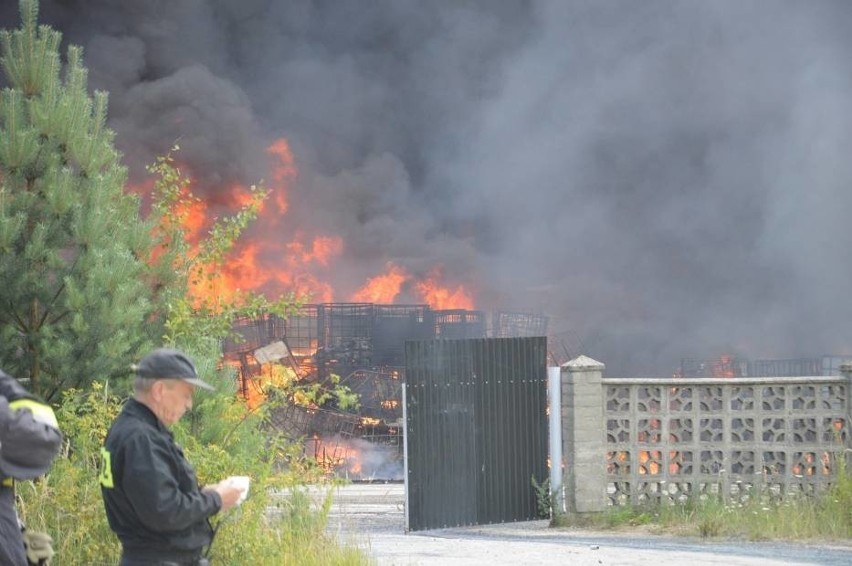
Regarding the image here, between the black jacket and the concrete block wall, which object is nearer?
the black jacket

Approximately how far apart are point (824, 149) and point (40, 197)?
24108mm

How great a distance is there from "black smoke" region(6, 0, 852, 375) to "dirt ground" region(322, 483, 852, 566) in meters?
17.7

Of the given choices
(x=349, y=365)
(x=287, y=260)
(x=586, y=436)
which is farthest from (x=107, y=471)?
(x=287, y=260)

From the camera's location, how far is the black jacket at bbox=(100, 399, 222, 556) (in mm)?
3666

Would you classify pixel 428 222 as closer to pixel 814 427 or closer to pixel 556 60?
pixel 556 60

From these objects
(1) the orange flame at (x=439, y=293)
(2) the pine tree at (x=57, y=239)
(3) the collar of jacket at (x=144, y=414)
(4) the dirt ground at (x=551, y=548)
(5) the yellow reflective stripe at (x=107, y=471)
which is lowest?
(4) the dirt ground at (x=551, y=548)

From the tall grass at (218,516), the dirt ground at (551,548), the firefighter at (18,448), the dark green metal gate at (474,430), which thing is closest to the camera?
the firefighter at (18,448)

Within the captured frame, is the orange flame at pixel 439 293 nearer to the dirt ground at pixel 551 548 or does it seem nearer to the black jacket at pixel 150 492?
the dirt ground at pixel 551 548

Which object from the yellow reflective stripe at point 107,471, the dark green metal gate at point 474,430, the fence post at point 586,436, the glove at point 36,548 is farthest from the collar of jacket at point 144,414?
the fence post at point 586,436

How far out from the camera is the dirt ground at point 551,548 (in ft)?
27.9

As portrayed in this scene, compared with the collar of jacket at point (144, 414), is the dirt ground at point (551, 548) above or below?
below

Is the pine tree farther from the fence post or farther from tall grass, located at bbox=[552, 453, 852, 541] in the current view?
tall grass, located at bbox=[552, 453, 852, 541]

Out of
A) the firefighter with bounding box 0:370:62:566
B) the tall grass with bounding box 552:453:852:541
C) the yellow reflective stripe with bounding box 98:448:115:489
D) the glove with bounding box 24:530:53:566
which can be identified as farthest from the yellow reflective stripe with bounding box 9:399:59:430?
the tall grass with bounding box 552:453:852:541

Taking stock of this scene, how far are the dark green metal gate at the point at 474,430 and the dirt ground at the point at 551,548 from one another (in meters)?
0.25
